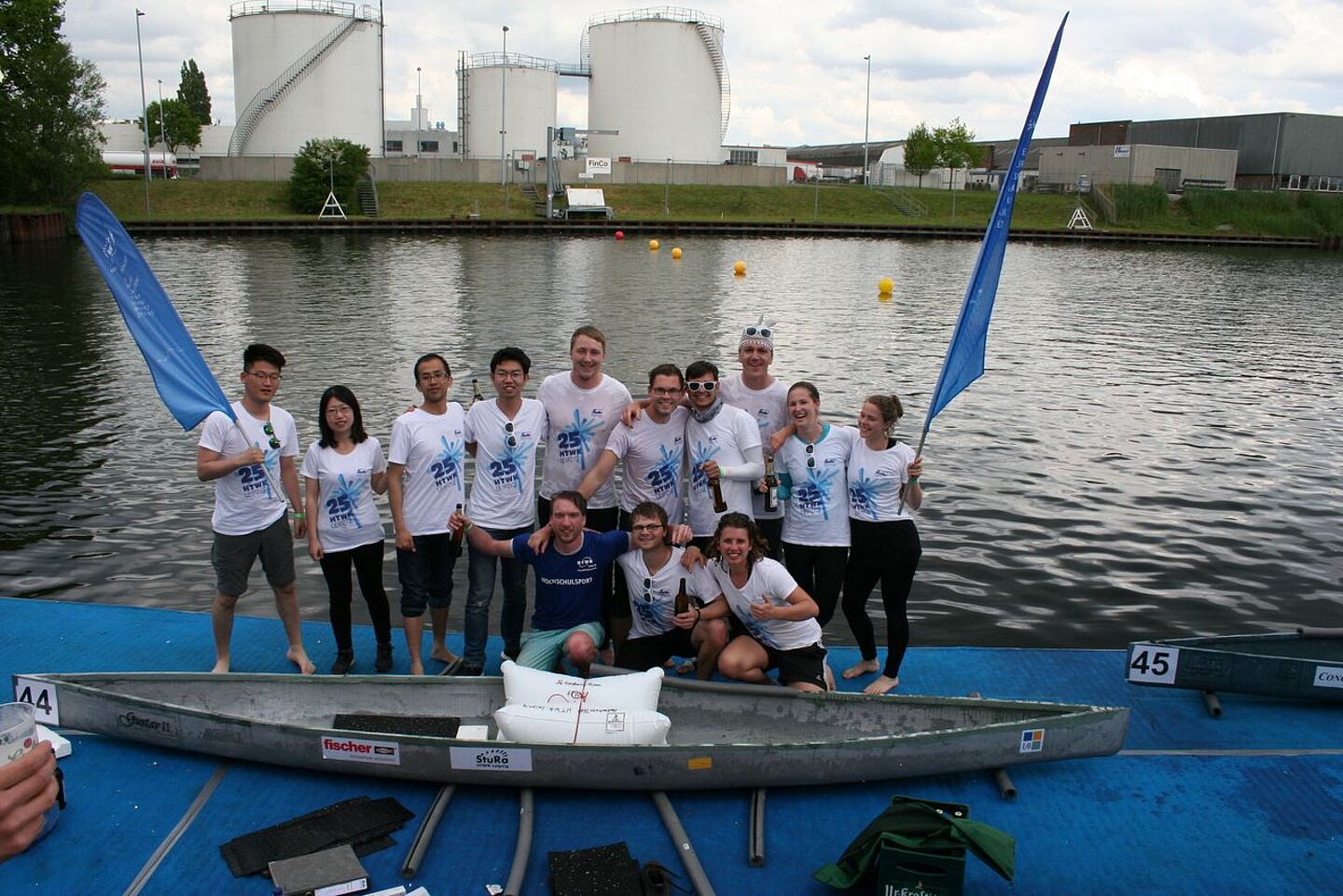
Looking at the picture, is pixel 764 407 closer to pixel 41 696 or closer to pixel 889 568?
pixel 889 568

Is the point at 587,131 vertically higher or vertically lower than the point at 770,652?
higher

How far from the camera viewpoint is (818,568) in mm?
7500

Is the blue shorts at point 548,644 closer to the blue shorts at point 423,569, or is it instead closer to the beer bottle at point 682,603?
the beer bottle at point 682,603

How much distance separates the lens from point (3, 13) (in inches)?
1997

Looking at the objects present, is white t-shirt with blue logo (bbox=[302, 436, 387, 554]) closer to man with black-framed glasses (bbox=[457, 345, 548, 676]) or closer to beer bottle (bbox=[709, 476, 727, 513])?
man with black-framed glasses (bbox=[457, 345, 548, 676])

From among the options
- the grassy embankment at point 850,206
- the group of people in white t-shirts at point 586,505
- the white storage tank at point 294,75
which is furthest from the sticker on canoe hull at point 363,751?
the white storage tank at point 294,75

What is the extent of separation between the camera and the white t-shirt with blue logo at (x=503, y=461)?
7.30 meters

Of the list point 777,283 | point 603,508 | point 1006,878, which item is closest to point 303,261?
point 777,283

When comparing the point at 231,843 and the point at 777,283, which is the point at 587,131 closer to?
the point at 777,283

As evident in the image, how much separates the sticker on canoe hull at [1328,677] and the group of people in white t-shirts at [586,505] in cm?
283

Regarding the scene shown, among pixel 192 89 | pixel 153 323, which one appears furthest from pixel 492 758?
pixel 192 89

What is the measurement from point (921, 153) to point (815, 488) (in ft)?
270

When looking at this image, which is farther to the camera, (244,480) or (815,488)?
(815,488)

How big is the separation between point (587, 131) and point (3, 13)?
37.6m
